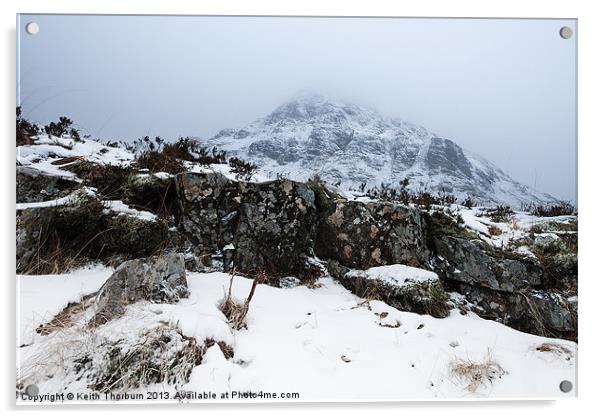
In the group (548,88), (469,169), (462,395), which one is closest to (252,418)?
(462,395)

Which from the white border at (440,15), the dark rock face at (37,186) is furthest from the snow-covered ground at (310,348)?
the dark rock face at (37,186)

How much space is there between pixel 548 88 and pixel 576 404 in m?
2.82

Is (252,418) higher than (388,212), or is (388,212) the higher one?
(388,212)

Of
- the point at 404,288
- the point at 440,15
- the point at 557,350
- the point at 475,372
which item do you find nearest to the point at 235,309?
the point at 404,288

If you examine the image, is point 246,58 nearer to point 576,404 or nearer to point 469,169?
point 469,169

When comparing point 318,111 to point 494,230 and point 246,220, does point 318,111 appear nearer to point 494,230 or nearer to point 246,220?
point 246,220

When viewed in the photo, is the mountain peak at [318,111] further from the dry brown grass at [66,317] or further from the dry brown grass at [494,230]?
the dry brown grass at [66,317]

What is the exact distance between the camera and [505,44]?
2949 mm

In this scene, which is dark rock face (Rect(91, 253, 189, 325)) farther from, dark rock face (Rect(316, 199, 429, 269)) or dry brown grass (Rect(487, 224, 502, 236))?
dry brown grass (Rect(487, 224, 502, 236))

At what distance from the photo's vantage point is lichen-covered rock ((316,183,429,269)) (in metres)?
3.15

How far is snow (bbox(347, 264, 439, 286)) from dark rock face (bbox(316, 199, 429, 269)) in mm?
82

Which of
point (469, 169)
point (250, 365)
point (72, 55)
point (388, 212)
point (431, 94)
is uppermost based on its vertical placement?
point (72, 55)

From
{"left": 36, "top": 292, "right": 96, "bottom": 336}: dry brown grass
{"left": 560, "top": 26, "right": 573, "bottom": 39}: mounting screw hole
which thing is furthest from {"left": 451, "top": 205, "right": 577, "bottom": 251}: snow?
{"left": 36, "top": 292, "right": 96, "bottom": 336}: dry brown grass

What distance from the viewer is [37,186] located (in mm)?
2736
